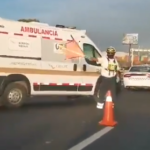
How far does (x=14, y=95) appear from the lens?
12.8m

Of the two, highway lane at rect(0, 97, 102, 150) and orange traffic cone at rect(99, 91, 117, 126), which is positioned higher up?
orange traffic cone at rect(99, 91, 117, 126)

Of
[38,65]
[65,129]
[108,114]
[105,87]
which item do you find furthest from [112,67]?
[65,129]

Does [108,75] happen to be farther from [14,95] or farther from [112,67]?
[14,95]

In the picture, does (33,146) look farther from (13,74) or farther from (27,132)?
(13,74)

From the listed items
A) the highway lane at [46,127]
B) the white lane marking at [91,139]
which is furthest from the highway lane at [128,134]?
the highway lane at [46,127]

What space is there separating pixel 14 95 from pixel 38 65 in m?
1.20

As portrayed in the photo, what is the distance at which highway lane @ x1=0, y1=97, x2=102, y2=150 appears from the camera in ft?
24.7

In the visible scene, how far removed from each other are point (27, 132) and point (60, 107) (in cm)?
496

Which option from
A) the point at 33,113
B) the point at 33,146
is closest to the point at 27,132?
the point at 33,146

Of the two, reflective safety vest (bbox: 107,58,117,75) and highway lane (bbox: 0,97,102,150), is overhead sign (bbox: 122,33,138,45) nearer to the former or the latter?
highway lane (bbox: 0,97,102,150)

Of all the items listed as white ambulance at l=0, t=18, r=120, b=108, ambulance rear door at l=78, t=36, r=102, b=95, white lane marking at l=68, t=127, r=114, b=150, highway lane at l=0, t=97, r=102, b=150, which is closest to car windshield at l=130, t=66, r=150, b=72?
ambulance rear door at l=78, t=36, r=102, b=95

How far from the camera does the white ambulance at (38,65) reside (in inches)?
495

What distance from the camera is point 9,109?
1259 cm

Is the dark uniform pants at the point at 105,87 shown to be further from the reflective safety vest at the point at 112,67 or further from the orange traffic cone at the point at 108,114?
the orange traffic cone at the point at 108,114
